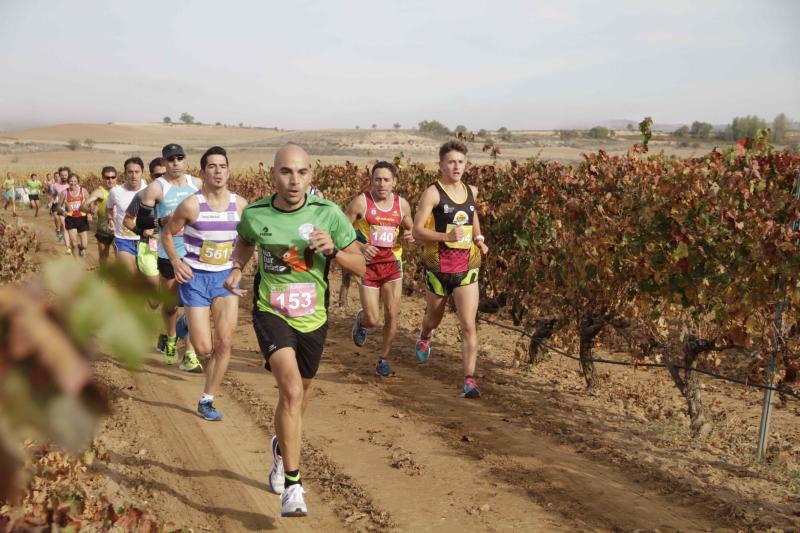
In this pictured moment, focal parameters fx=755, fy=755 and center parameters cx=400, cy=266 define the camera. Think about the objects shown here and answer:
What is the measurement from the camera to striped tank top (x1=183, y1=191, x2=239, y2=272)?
6637 millimetres

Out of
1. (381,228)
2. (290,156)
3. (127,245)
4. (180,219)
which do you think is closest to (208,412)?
(180,219)

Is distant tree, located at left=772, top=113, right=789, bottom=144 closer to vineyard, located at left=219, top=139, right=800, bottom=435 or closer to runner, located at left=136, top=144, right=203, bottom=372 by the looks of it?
vineyard, located at left=219, top=139, right=800, bottom=435

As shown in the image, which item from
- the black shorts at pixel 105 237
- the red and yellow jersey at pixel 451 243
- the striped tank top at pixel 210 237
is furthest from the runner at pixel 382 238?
the black shorts at pixel 105 237

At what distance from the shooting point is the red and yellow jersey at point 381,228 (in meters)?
7.84

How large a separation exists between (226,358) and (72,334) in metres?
5.83

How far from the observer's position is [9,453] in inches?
29.8

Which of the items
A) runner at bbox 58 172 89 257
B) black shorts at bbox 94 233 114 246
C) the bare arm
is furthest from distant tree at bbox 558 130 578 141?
the bare arm

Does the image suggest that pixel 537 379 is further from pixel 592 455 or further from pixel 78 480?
pixel 78 480

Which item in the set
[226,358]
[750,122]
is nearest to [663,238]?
[226,358]

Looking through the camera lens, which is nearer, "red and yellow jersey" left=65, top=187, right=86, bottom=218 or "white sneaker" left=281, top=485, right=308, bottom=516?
"white sneaker" left=281, top=485, right=308, bottom=516

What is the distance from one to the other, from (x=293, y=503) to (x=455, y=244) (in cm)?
348

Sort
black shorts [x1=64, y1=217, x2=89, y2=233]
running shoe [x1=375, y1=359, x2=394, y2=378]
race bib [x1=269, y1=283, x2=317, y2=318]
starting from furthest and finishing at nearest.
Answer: black shorts [x1=64, y1=217, x2=89, y2=233], running shoe [x1=375, y1=359, x2=394, y2=378], race bib [x1=269, y1=283, x2=317, y2=318]

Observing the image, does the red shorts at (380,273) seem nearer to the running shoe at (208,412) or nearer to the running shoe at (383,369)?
the running shoe at (383,369)

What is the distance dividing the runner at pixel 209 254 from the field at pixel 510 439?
0.46 meters
